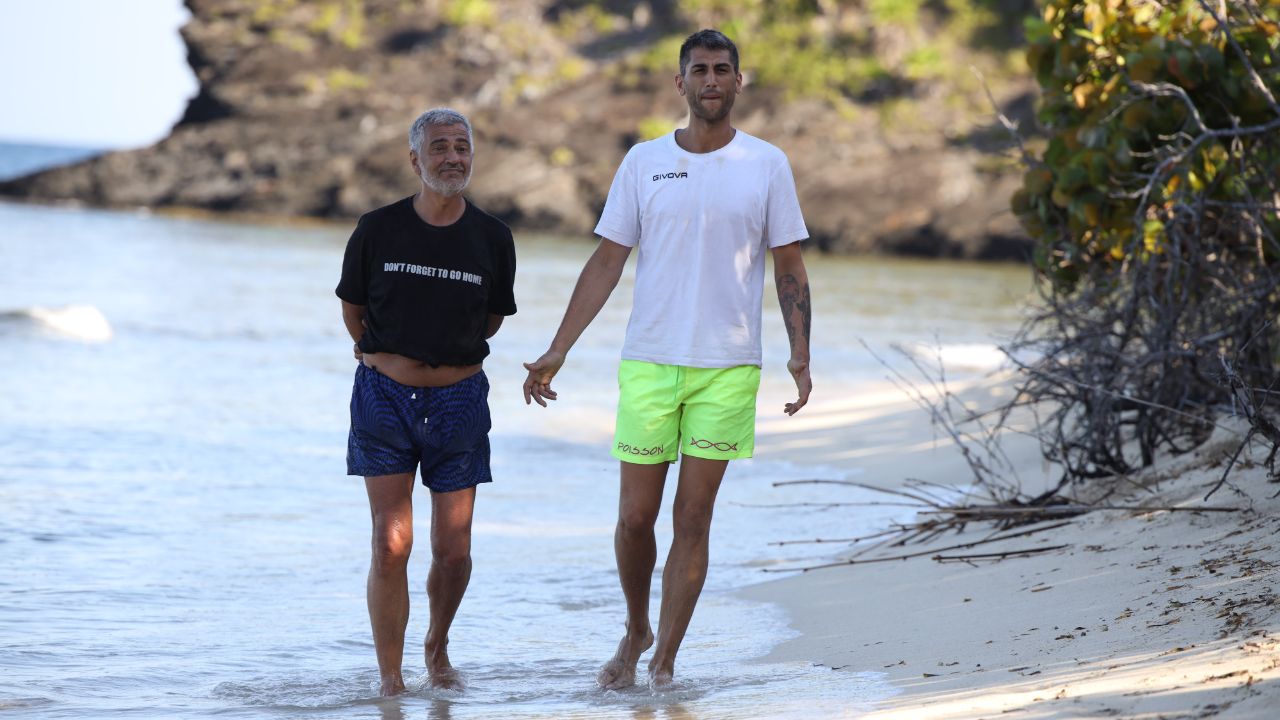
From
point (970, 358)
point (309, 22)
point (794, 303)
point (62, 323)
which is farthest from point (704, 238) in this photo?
point (309, 22)

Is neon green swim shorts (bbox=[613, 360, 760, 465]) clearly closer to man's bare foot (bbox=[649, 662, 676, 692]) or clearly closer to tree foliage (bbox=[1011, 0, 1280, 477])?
man's bare foot (bbox=[649, 662, 676, 692])

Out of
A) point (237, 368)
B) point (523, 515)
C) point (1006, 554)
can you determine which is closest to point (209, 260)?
point (237, 368)

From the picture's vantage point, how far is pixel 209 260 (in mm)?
29797

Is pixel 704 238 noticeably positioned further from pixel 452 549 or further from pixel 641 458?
pixel 452 549

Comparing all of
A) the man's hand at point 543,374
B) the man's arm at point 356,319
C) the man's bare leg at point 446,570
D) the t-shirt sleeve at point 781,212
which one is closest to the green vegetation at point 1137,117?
the t-shirt sleeve at point 781,212

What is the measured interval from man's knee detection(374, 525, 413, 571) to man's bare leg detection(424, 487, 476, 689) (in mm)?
123

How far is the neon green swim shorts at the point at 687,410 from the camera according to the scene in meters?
4.44

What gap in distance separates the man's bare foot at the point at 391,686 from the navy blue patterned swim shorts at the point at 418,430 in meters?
0.59

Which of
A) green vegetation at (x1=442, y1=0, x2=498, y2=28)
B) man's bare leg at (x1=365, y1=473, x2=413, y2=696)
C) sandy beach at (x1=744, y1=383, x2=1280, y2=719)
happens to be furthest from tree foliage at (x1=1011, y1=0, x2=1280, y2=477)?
green vegetation at (x1=442, y1=0, x2=498, y2=28)

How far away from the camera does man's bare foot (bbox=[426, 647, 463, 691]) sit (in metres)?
4.73

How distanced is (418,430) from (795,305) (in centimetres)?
124

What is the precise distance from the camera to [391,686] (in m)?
4.59

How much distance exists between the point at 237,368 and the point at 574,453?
18.3 ft

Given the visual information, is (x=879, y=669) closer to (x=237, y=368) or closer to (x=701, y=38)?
(x=701, y=38)
